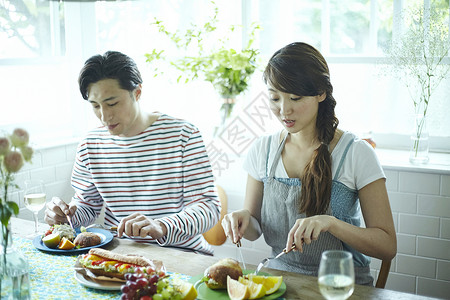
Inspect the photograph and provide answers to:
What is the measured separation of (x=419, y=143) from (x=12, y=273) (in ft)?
6.36

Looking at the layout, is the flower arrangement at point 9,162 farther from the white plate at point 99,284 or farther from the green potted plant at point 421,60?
the green potted plant at point 421,60

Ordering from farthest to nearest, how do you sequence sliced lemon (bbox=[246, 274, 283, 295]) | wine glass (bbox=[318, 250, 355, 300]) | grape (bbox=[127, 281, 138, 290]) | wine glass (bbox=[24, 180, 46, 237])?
wine glass (bbox=[24, 180, 46, 237])
sliced lemon (bbox=[246, 274, 283, 295])
grape (bbox=[127, 281, 138, 290])
wine glass (bbox=[318, 250, 355, 300])

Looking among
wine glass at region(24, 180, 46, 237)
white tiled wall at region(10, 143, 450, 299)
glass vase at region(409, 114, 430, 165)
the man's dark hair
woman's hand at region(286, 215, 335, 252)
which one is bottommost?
white tiled wall at region(10, 143, 450, 299)

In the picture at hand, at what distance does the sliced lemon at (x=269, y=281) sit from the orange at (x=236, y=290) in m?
0.06

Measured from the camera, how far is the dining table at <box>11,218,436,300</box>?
4.96ft

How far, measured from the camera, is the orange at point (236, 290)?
143 cm

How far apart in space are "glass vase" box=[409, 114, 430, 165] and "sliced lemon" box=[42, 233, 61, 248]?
166 cm

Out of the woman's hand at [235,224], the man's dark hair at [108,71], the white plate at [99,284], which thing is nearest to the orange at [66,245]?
the white plate at [99,284]

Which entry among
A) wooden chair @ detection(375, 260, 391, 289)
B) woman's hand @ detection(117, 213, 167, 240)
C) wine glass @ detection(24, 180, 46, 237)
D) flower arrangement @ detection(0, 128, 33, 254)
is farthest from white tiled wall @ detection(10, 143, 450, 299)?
flower arrangement @ detection(0, 128, 33, 254)

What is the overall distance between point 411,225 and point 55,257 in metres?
1.65

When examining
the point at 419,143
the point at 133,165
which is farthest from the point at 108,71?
the point at 419,143

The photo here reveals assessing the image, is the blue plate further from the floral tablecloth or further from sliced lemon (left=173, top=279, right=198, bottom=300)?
sliced lemon (left=173, top=279, right=198, bottom=300)

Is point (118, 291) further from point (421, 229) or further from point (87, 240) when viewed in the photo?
point (421, 229)

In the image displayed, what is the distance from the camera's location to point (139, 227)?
1835 millimetres
